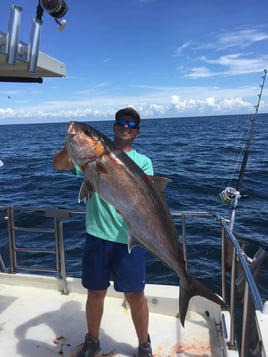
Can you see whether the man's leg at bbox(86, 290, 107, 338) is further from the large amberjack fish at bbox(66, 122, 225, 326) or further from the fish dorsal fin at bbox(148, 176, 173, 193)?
the fish dorsal fin at bbox(148, 176, 173, 193)

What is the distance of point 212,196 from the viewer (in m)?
14.4

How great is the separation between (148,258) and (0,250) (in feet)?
12.2

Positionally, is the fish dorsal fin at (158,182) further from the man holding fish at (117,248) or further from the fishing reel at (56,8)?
the fishing reel at (56,8)

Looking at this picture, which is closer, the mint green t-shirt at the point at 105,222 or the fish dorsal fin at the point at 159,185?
the fish dorsal fin at the point at 159,185

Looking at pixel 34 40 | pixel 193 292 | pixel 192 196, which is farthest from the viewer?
pixel 192 196

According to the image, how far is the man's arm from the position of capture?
3.03 meters

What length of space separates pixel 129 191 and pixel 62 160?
0.73m

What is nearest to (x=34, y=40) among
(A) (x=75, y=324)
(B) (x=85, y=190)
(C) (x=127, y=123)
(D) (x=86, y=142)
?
(D) (x=86, y=142)

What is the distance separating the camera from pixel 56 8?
3191mm

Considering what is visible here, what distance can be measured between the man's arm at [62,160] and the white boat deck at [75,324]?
1931 millimetres

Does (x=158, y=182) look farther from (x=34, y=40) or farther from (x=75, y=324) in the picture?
(x=75, y=324)

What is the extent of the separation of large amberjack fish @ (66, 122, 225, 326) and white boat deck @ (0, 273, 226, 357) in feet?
4.07

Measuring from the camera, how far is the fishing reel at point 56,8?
124 inches

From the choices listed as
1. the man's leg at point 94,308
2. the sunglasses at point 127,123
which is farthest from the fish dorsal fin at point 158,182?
the man's leg at point 94,308
